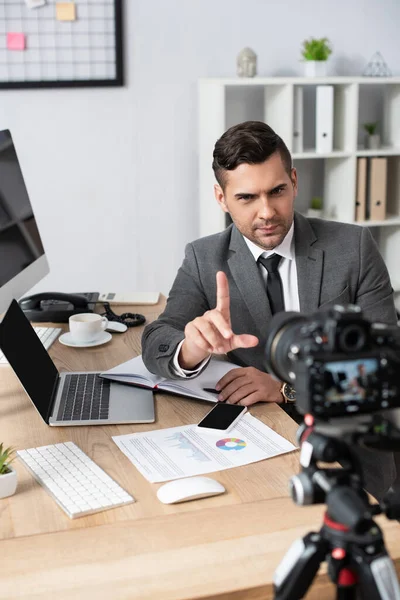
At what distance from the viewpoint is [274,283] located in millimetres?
1927

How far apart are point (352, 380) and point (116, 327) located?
1441 millimetres

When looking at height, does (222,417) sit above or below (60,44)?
below

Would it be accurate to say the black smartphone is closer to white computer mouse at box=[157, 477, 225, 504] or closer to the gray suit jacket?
white computer mouse at box=[157, 477, 225, 504]

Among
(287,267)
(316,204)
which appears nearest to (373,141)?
(316,204)

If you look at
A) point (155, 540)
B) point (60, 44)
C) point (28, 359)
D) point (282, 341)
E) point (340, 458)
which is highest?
point (60, 44)

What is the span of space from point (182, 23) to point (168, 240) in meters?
1.03

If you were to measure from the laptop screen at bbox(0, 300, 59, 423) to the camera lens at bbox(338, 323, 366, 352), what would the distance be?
811 mm

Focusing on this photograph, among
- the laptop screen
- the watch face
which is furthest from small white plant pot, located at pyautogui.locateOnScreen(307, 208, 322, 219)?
the laptop screen

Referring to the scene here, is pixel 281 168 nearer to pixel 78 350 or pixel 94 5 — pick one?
pixel 78 350

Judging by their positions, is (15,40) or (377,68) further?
(377,68)

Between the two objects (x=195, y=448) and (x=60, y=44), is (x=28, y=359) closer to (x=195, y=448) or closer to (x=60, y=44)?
(x=195, y=448)

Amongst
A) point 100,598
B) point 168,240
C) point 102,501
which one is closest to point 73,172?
point 168,240

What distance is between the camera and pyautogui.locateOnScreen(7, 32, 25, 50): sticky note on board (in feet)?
11.0

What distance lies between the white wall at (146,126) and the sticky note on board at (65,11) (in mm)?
249
